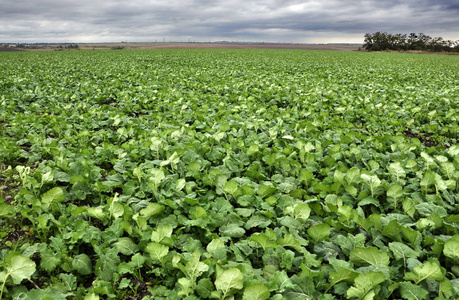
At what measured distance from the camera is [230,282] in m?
1.98

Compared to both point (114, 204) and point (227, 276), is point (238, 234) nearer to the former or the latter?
point (227, 276)

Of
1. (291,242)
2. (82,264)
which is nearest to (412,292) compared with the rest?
(291,242)

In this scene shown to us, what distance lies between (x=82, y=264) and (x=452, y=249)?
3.10 m

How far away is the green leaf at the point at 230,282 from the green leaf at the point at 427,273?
129cm

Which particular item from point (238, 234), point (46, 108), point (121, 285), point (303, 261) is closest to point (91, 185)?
point (121, 285)

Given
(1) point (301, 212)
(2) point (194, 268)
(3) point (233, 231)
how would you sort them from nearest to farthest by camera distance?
(2) point (194, 268), (3) point (233, 231), (1) point (301, 212)

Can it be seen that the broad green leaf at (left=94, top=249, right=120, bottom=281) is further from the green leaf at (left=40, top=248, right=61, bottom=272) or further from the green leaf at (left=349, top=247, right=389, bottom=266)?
the green leaf at (left=349, top=247, right=389, bottom=266)

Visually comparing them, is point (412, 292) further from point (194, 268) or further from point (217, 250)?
point (194, 268)

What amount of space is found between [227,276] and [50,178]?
107 inches

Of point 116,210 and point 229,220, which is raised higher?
point 116,210

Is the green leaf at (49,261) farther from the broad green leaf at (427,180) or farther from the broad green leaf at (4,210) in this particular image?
the broad green leaf at (427,180)

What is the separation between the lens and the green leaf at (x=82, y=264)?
238 centimetres

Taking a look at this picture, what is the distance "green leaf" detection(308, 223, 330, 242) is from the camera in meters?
2.56

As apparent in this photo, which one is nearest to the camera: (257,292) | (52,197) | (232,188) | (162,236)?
(257,292)
